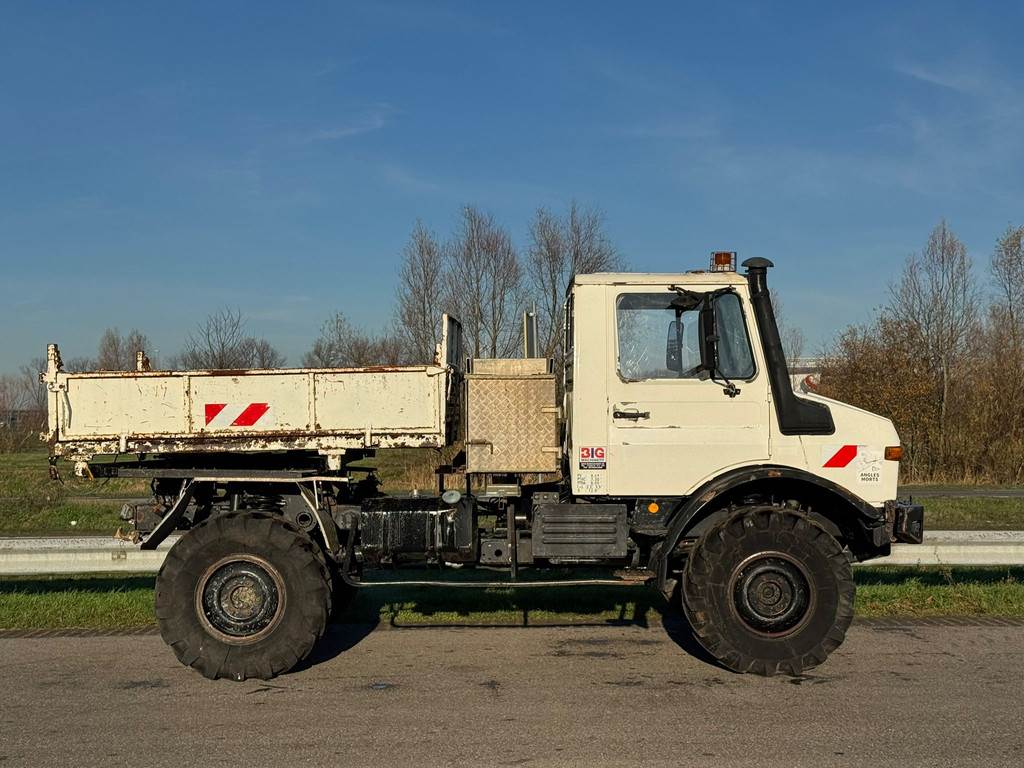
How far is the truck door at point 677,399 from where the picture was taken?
22.6 feet

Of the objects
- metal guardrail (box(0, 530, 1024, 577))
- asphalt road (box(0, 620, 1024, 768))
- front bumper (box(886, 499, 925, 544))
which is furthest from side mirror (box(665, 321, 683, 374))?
metal guardrail (box(0, 530, 1024, 577))

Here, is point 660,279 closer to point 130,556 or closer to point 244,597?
point 244,597

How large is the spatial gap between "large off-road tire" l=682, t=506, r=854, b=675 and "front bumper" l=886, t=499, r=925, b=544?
523 millimetres

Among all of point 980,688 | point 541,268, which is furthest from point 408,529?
point 541,268

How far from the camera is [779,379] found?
6887mm

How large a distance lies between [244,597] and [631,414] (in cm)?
311

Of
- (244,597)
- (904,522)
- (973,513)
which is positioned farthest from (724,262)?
(973,513)

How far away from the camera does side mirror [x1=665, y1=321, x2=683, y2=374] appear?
22.9 feet

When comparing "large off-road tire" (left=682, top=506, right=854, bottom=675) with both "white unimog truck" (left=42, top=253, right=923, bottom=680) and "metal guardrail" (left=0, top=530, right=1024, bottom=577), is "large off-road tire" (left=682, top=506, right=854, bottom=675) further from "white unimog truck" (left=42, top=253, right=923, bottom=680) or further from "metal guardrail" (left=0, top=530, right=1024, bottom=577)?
"metal guardrail" (left=0, top=530, right=1024, bottom=577)

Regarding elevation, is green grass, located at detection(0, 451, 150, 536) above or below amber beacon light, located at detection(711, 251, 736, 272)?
below

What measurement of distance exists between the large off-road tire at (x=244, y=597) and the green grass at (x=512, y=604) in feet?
5.43

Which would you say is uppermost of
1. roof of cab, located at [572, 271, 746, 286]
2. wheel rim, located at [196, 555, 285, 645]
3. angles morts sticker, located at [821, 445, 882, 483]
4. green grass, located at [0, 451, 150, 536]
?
roof of cab, located at [572, 271, 746, 286]

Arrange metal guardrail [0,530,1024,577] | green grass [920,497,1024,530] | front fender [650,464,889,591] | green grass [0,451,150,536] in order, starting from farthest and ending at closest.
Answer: green grass [0,451,150,536] → green grass [920,497,1024,530] → metal guardrail [0,530,1024,577] → front fender [650,464,889,591]

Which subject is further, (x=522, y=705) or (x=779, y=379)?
(x=779, y=379)
